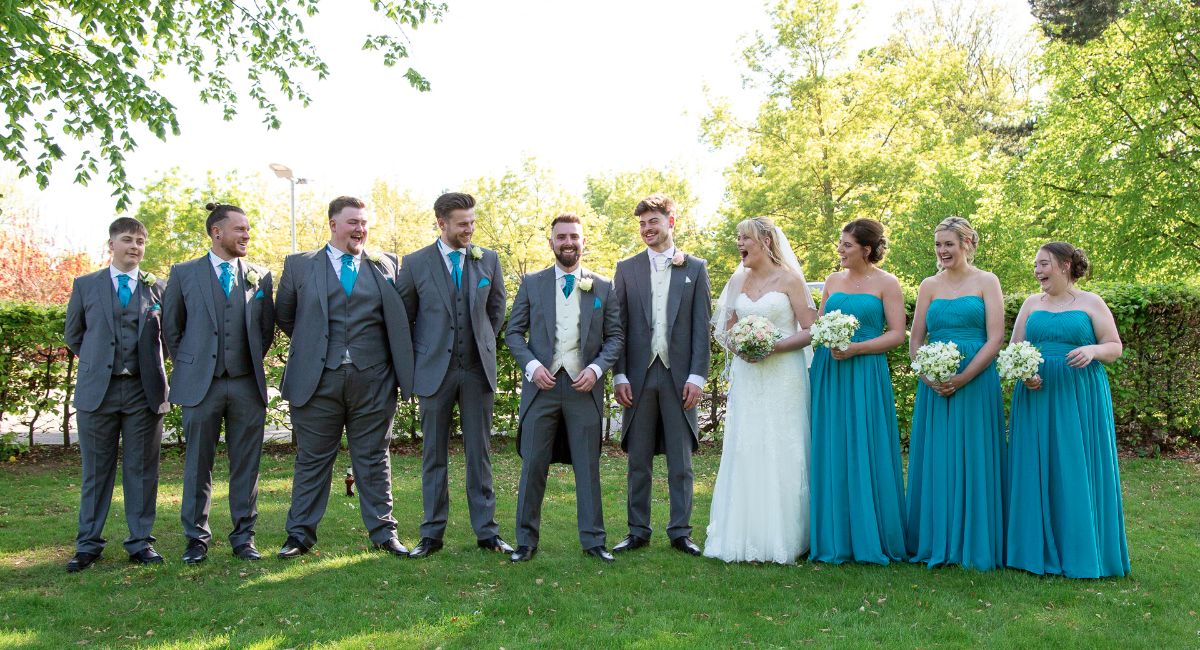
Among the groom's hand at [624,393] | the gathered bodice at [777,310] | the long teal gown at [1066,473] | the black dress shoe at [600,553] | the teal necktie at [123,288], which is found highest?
the teal necktie at [123,288]

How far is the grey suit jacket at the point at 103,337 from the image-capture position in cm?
603

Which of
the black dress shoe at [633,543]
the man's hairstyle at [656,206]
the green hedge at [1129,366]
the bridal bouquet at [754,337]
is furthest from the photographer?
the green hedge at [1129,366]

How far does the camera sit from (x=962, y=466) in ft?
19.1

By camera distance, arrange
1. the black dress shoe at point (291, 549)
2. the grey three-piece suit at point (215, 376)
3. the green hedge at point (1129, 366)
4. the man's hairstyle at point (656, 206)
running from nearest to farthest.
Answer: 1. the grey three-piece suit at point (215, 376)
2. the black dress shoe at point (291, 549)
3. the man's hairstyle at point (656, 206)
4. the green hedge at point (1129, 366)

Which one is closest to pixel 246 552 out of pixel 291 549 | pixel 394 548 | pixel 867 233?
pixel 291 549

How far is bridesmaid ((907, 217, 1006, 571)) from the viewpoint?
5.74m

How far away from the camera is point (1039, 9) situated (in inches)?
→ 981

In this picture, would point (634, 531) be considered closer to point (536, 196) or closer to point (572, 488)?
point (572, 488)

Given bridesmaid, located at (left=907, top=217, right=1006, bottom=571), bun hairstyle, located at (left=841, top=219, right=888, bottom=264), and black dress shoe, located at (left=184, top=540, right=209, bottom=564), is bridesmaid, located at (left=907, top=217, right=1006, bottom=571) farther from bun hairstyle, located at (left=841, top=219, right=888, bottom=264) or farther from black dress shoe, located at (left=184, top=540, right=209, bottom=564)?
black dress shoe, located at (left=184, top=540, right=209, bottom=564)

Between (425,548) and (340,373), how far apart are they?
1.33 meters

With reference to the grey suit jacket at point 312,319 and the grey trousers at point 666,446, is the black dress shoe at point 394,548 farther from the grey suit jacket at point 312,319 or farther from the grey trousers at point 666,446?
the grey trousers at point 666,446

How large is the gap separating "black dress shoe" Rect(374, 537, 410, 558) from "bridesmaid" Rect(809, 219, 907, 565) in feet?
9.04

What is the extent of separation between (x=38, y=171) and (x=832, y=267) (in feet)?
61.0

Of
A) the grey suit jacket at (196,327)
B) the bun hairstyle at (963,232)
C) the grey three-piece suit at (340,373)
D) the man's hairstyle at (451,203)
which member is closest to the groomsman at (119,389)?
the grey suit jacket at (196,327)
